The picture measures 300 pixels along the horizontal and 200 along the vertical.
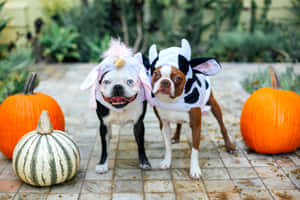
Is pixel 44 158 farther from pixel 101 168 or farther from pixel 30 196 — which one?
pixel 101 168

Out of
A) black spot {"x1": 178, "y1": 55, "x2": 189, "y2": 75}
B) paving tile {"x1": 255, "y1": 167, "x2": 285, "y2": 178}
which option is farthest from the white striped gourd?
paving tile {"x1": 255, "y1": 167, "x2": 285, "y2": 178}

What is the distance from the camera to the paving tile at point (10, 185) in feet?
10.4

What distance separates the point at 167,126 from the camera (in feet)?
11.6

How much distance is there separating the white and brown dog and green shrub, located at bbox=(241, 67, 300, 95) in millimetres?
2617

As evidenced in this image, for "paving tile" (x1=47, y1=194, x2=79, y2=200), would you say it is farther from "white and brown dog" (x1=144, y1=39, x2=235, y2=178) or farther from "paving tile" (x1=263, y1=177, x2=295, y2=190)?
"paving tile" (x1=263, y1=177, x2=295, y2=190)

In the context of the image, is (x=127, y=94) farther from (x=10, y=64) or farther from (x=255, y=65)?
(x=255, y=65)

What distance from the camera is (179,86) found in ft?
10.1

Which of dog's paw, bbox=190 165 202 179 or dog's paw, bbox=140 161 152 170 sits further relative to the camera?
dog's paw, bbox=140 161 152 170

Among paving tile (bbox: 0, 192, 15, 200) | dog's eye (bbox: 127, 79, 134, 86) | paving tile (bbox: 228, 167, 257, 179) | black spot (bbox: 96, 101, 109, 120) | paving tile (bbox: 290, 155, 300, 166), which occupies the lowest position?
paving tile (bbox: 228, 167, 257, 179)

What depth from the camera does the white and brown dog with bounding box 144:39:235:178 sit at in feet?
10.0

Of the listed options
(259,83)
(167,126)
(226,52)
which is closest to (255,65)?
(226,52)

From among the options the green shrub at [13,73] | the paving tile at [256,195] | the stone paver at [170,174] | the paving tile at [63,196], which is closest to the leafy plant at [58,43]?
the green shrub at [13,73]

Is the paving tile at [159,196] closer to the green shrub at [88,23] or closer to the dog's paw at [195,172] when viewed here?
the dog's paw at [195,172]

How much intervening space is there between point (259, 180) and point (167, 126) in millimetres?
1072
